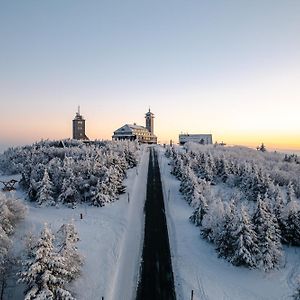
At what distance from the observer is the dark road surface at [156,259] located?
23.3m

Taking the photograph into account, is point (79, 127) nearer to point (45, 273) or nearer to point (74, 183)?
point (74, 183)

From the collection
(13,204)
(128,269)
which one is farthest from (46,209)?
(128,269)

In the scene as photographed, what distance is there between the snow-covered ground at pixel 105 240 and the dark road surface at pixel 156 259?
67cm

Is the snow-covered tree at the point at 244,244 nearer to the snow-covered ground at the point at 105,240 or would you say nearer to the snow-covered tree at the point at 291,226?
the snow-covered tree at the point at 291,226

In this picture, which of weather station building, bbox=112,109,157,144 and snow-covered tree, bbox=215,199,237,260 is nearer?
snow-covered tree, bbox=215,199,237,260

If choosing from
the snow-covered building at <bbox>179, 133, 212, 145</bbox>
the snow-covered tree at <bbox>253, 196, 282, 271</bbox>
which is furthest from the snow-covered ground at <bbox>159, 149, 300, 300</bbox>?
the snow-covered building at <bbox>179, 133, 212, 145</bbox>

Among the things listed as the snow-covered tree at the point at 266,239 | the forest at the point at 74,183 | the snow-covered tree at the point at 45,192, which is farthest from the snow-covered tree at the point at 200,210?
the snow-covered tree at the point at 45,192

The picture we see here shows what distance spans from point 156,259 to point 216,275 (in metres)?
5.02

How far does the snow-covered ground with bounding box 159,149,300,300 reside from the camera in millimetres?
23781

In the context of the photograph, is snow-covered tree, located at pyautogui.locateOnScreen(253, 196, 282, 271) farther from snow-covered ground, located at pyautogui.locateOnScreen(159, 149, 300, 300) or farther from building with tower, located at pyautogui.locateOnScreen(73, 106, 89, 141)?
building with tower, located at pyautogui.locateOnScreen(73, 106, 89, 141)

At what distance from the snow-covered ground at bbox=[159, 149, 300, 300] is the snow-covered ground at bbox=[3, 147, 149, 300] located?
3565 mm

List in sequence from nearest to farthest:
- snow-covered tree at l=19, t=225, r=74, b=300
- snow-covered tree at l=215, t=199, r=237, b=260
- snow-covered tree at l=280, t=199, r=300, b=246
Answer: snow-covered tree at l=19, t=225, r=74, b=300, snow-covered tree at l=215, t=199, r=237, b=260, snow-covered tree at l=280, t=199, r=300, b=246

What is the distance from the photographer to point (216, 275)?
86.3 ft

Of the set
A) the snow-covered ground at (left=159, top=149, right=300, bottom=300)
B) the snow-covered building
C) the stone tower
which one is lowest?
the snow-covered ground at (left=159, top=149, right=300, bottom=300)
